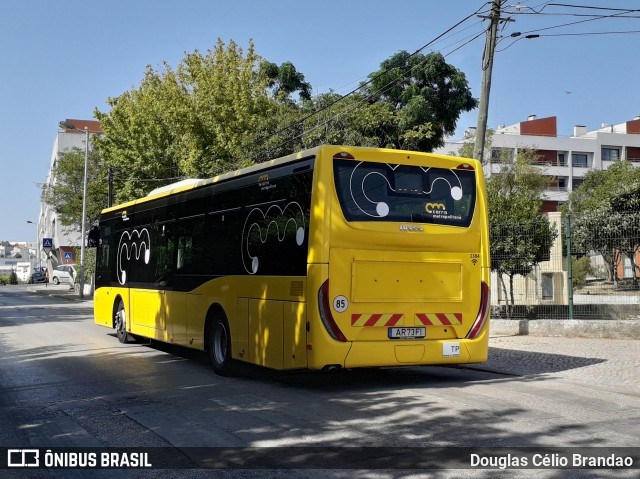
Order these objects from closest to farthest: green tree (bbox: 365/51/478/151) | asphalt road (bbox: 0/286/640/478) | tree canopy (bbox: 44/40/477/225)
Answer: asphalt road (bbox: 0/286/640/478) → tree canopy (bbox: 44/40/477/225) → green tree (bbox: 365/51/478/151)

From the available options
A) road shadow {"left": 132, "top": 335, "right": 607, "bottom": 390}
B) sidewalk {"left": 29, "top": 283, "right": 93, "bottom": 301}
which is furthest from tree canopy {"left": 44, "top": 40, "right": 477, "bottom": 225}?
road shadow {"left": 132, "top": 335, "right": 607, "bottom": 390}

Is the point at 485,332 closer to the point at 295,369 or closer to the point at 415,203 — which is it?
the point at 415,203

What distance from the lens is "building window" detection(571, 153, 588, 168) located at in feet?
250

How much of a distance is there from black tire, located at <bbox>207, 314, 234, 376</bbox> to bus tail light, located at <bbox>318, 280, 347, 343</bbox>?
8.16ft

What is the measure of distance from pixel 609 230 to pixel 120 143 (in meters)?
26.4

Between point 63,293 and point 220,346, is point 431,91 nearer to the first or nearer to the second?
point 220,346

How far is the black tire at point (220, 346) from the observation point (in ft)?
35.1

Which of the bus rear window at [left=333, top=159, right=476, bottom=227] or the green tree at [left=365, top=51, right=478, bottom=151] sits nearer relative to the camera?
the bus rear window at [left=333, top=159, right=476, bottom=227]

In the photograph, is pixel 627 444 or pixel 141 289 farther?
pixel 141 289

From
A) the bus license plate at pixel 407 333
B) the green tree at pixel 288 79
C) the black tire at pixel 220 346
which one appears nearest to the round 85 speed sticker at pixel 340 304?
the bus license plate at pixel 407 333

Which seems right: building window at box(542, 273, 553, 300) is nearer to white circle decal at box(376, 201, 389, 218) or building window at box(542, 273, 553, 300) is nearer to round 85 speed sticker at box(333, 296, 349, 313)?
white circle decal at box(376, 201, 389, 218)

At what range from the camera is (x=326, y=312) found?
8.70 metres

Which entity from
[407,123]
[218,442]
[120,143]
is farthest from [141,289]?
[120,143]

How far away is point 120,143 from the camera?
3509 cm
